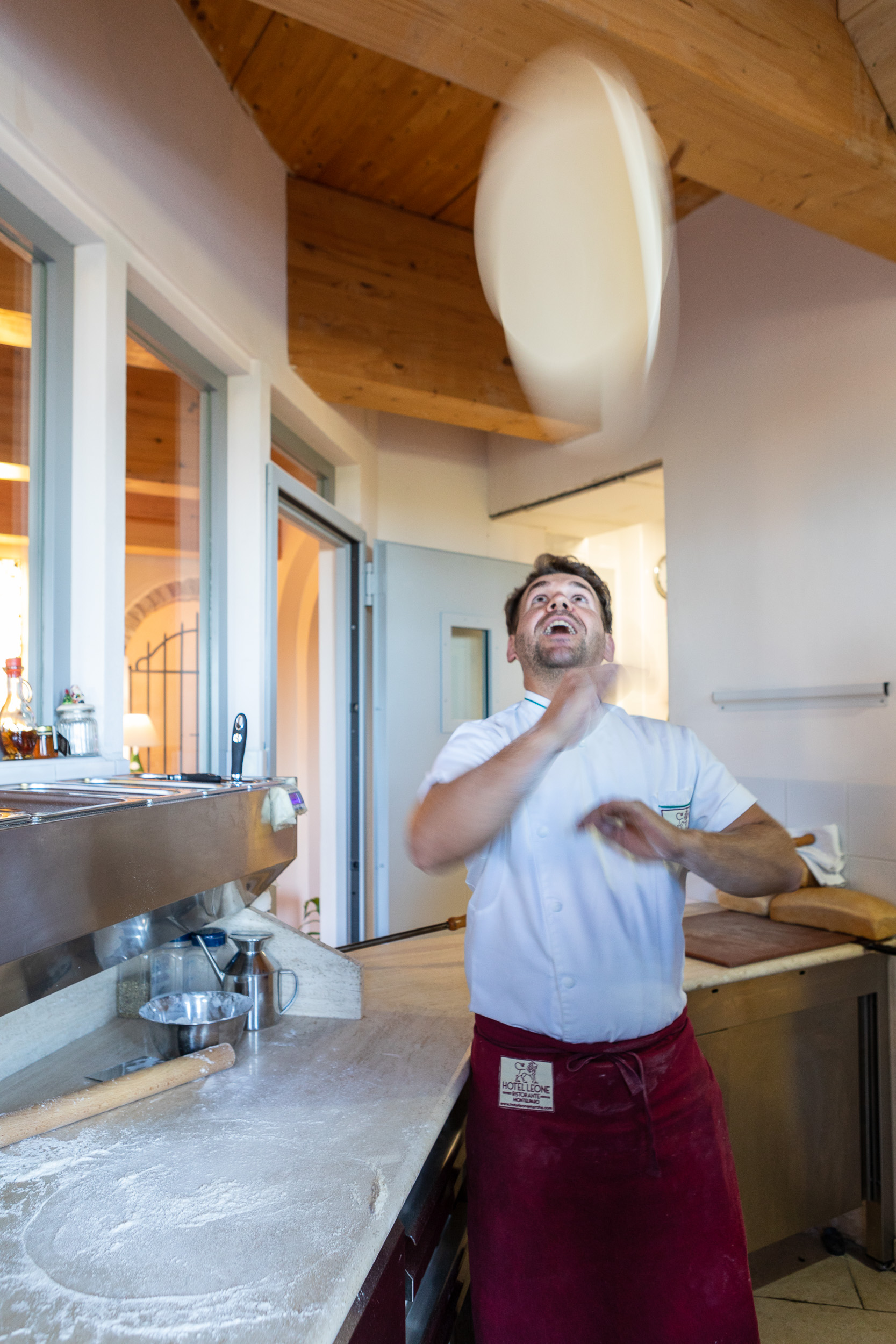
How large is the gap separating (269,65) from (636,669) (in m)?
1.91

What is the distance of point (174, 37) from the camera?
1.87 m

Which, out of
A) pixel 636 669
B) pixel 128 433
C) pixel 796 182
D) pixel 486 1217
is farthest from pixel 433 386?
pixel 486 1217

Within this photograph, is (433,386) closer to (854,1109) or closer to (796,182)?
(796,182)

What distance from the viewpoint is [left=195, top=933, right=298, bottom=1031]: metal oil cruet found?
139 cm

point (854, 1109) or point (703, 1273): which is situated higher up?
point (703, 1273)

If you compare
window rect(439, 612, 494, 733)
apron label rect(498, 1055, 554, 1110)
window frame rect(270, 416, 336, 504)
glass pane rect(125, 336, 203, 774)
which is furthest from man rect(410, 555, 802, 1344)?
window rect(439, 612, 494, 733)

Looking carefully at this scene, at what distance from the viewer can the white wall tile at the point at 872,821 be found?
215 centimetres

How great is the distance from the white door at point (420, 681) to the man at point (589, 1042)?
1.64 metres

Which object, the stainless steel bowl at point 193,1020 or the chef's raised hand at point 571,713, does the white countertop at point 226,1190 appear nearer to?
the stainless steel bowl at point 193,1020

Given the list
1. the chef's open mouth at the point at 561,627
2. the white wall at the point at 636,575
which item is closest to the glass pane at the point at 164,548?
the chef's open mouth at the point at 561,627

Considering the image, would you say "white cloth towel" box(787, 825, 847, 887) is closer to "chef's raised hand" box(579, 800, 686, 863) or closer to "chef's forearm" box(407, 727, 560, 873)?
"chef's raised hand" box(579, 800, 686, 863)

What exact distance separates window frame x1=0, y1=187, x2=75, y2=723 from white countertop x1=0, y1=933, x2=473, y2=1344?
25.5 inches

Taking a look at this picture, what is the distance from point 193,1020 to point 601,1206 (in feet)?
2.04

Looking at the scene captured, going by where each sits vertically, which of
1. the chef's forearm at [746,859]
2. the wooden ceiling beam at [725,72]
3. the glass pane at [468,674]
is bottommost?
the chef's forearm at [746,859]
